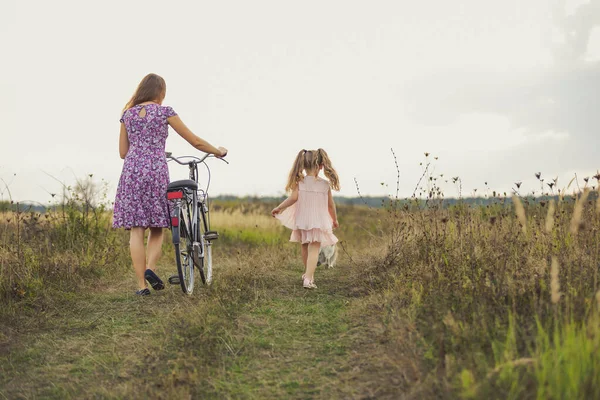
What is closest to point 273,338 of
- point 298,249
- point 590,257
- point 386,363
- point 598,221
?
point 386,363

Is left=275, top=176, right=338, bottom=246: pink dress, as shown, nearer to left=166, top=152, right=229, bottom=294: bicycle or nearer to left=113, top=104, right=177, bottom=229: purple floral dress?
left=166, top=152, right=229, bottom=294: bicycle

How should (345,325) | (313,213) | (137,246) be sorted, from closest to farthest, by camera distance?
(345,325) → (137,246) → (313,213)

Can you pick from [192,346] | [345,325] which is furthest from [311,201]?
[192,346]

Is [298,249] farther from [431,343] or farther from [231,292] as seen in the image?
[431,343]

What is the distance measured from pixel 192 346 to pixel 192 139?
2616mm

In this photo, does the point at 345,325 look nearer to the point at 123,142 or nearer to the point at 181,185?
the point at 181,185

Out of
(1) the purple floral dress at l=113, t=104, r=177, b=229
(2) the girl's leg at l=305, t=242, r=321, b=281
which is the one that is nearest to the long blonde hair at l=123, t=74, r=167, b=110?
(1) the purple floral dress at l=113, t=104, r=177, b=229

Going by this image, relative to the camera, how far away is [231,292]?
21.0 feet

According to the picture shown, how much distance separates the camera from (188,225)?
6301 millimetres

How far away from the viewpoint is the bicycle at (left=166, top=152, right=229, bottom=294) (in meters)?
5.89

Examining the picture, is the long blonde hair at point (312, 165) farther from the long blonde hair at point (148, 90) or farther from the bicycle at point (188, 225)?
A: the long blonde hair at point (148, 90)

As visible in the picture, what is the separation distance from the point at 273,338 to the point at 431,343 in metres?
1.50

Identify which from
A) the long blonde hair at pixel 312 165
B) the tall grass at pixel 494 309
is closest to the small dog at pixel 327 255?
the tall grass at pixel 494 309

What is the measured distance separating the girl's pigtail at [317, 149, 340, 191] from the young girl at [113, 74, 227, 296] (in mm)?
→ 1485
